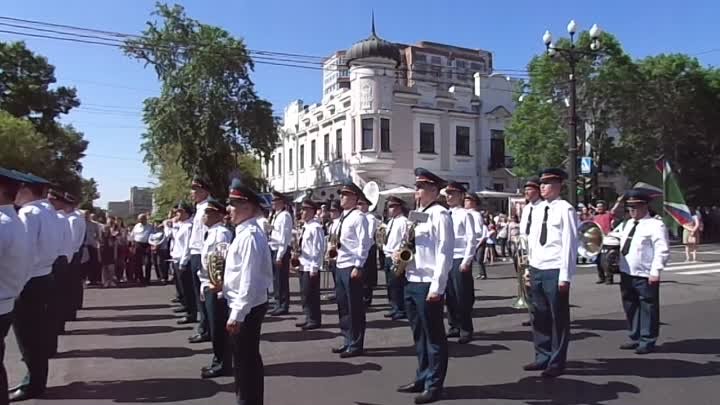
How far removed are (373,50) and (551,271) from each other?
30289 millimetres

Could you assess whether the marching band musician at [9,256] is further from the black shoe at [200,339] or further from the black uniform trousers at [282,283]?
the black uniform trousers at [282,283]

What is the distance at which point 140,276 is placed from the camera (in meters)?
17.6

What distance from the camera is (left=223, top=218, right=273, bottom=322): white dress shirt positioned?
16.8 feet

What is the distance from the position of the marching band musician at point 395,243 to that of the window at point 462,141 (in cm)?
2867

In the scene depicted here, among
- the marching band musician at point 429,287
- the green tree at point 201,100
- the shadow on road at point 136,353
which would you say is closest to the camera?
the marching band musician at point 429,287

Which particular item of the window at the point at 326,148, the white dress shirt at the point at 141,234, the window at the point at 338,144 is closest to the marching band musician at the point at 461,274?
the white dress shirt at the point at 141,234

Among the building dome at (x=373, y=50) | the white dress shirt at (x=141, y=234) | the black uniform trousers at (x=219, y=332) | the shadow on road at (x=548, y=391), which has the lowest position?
the shadow on road at (x=548, y=391)

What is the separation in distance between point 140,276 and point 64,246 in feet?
32.0

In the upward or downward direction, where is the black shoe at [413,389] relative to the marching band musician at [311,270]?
downward

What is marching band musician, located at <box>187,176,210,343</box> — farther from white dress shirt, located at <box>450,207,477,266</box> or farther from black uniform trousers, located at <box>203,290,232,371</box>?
white dress shirt, located at <box>450,207,477,266</box>

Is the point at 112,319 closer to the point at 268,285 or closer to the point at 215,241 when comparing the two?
the point at 215,241

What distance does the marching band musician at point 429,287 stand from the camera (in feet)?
19.6

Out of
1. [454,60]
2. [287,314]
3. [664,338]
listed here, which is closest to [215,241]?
[287,314]

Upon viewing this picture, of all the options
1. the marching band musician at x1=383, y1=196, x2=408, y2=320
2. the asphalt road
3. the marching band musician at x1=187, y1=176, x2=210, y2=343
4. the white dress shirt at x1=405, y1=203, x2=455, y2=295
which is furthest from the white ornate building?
the white dress shirt at x1=405, y1=203, x2=455, y2=295
